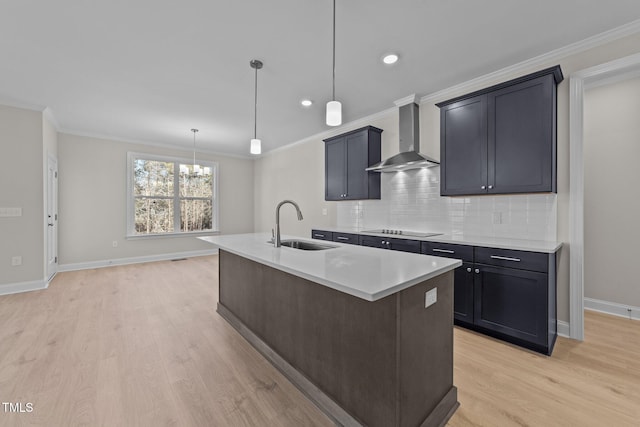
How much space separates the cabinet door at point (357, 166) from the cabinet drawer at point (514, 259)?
1807 mm

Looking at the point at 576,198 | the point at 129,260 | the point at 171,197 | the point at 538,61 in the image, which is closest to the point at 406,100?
the point at 538,61

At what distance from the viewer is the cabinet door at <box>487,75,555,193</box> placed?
231 cm

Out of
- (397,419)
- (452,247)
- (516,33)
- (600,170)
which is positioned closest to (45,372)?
(397,419)

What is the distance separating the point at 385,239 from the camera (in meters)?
3.26

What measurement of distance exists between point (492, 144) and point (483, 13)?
112 cm

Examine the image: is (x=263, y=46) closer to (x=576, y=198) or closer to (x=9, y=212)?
(x=576, y=198)

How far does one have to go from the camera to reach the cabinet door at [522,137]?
2.31m

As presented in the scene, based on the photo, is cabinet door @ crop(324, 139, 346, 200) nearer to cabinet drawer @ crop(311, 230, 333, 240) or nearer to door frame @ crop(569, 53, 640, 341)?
cabinet drawer @ crop(311, 230, 333, 240)

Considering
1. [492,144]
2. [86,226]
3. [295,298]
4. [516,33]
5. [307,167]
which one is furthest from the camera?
[307,167]

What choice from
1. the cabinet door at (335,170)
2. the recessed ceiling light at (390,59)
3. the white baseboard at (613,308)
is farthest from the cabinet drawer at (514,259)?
the cabinet door at (335,170)

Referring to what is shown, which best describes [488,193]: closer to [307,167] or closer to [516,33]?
[516,33]

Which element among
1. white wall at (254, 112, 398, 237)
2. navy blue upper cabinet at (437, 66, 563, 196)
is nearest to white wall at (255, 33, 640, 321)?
white wall at (254, 112, 398, 237)

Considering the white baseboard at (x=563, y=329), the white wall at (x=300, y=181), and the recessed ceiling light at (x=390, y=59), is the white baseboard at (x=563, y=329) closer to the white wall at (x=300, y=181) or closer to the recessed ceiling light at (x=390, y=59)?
the white wall at (x=300, y=181)

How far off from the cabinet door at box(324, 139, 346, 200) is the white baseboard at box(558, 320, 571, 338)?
2.88 m
